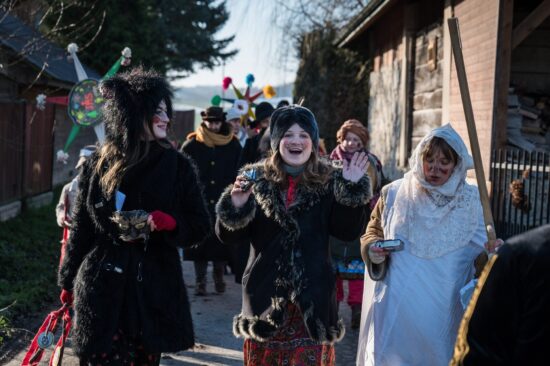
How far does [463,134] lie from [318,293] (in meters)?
6.02

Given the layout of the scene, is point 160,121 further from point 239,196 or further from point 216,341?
point 216,341

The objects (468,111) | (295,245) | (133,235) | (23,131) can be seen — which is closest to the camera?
(468,111)

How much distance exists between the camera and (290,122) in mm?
4180

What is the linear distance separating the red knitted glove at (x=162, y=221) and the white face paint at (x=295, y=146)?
68 centimetres

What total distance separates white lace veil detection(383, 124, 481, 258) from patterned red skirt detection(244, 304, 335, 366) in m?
0.72

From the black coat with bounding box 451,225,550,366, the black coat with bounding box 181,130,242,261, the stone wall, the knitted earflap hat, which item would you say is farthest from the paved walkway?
the stone wall

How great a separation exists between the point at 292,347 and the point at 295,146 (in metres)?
1.02

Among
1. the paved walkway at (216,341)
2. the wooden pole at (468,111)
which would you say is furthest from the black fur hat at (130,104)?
the paved walkway at (216,341)

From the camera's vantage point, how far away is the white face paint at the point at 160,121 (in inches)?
164

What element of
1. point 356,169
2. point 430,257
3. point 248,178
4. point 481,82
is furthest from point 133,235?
point 481,82

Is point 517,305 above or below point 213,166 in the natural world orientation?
below

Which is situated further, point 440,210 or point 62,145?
point 62,145

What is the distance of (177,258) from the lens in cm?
420

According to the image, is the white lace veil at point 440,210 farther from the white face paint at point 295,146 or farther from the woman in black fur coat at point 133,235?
the woman in black fur coat at point 133,235
